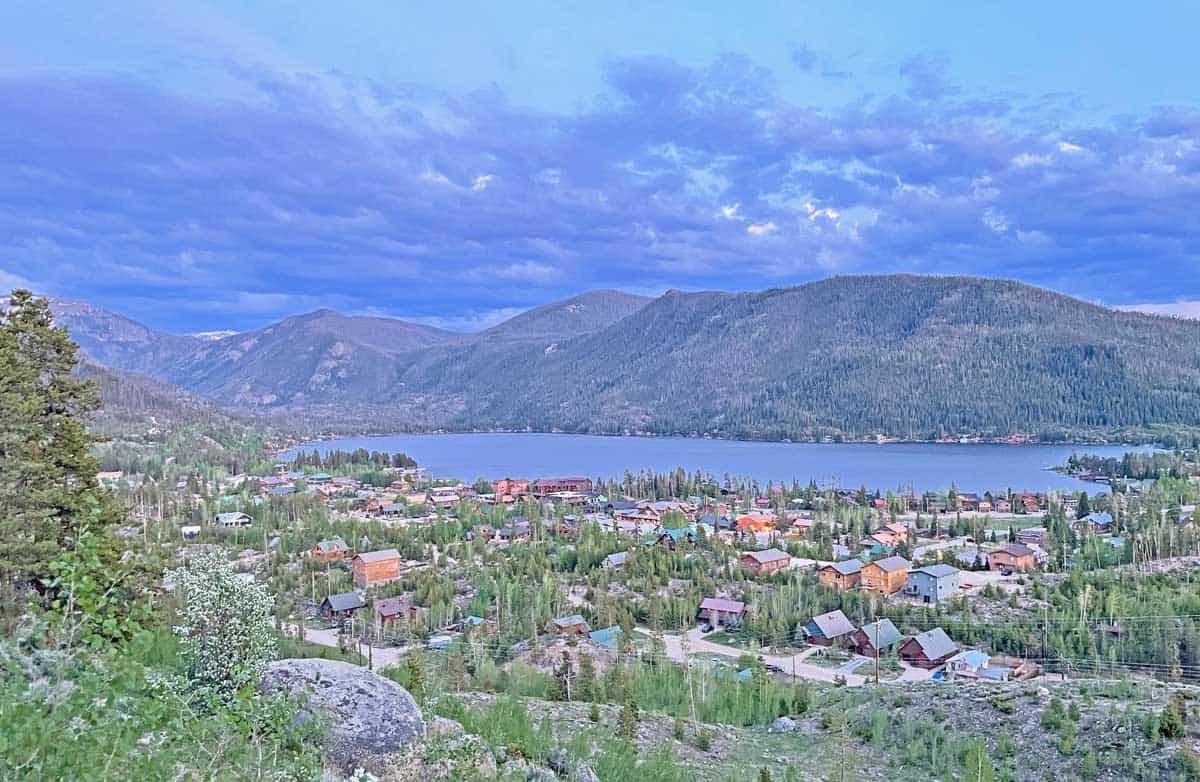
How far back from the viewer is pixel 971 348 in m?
139

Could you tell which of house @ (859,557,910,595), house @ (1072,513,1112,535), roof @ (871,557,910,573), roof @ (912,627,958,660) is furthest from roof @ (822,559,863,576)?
house @ (1072,513,1112,535)

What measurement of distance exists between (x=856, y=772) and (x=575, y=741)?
189 inches

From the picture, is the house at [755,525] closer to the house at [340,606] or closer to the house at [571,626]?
the house at [571,626]

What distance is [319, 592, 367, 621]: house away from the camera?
24.8 meters

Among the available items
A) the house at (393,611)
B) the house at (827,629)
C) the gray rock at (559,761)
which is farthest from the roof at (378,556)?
the gray rock at (559,761)

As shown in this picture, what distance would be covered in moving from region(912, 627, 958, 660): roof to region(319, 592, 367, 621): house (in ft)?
55.3

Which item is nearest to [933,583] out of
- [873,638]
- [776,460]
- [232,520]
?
[873,638]

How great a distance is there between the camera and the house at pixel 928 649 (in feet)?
66.8

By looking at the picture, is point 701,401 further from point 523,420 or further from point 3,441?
point 3,441

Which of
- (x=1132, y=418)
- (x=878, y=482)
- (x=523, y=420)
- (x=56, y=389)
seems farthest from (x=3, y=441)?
(x=523, y=420)

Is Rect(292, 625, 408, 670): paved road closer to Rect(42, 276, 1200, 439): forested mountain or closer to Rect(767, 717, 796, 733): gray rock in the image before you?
Rect(767, 717, 796, 733): gray rock

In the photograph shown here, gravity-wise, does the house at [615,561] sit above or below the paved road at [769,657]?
above

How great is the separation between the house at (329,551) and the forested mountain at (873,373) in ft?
303

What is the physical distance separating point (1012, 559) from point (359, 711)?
101ft
